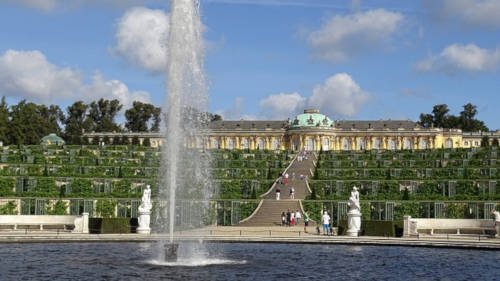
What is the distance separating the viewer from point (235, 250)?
2525 centimetres

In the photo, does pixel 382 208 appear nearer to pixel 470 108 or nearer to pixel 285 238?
pixel 285 238

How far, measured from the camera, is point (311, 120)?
11506cm

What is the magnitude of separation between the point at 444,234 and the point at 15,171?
30.8m

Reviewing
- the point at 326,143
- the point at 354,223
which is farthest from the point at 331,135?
the point at 354,223

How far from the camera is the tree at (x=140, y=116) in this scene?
12362 cm

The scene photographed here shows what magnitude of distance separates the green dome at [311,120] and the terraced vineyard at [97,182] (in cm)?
5155

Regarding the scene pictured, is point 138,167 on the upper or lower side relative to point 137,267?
upper

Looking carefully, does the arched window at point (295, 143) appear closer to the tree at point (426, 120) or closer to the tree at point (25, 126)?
the tree at point (426, 120)

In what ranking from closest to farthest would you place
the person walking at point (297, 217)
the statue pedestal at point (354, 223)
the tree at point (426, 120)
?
the statue pedestal at point (354, 223) → the person walking at point (297, 217) → the tree at point (426, 120)

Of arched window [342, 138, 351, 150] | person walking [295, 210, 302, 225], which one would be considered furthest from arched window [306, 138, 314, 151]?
person walking [295, 210, 302, 225]

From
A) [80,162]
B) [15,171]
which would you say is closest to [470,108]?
[80,162]

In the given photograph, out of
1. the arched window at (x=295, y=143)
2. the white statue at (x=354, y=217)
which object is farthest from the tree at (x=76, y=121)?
the white statue at (x=354, y=217)

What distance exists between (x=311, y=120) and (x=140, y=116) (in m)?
32.4

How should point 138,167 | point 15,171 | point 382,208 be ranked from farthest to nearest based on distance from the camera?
point 138,167
point 15,171
point 382,208
